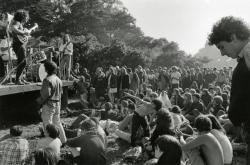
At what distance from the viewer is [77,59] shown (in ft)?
79.9

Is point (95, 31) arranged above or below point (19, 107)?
above

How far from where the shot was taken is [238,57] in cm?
274

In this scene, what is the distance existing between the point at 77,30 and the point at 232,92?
41866 mm

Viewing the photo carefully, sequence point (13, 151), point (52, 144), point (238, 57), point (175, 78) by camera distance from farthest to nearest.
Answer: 1. point (175, 78)
2. point (52, 144)
3. point (13, 151)
4. point (238, 57)

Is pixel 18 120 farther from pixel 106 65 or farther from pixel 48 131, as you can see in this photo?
A: pixel 106 65

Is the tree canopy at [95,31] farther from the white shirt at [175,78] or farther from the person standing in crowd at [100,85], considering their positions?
the white shirt at [175,78]

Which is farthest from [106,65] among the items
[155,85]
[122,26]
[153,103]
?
[122,26]

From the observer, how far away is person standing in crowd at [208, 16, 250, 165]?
2621 millimetres

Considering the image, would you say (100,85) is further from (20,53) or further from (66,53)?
(20,53)

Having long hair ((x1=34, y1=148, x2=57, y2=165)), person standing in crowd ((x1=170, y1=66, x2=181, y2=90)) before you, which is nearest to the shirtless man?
long hair ((x1=34, y1=148, x2=57, y2=165))

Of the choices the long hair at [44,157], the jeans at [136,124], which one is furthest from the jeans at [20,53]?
the long hair at [44,157]

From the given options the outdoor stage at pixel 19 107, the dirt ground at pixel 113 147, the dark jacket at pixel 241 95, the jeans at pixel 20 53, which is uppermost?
the jeans at pixel 20 53

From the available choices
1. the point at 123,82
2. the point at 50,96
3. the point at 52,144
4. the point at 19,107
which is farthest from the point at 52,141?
the point at 123,82

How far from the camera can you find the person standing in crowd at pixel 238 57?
103 inches
